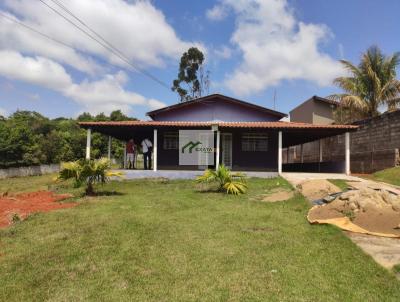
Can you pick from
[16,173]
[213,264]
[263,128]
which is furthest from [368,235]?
[16,173]

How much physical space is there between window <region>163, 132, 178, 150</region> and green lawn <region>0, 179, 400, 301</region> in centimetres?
1047

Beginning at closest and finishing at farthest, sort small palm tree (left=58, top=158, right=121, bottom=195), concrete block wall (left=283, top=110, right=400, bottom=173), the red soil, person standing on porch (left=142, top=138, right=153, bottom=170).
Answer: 1. the red soil
2. small palm tree (left=58, top=158, right=121, bottom=195)
3. concrete block wall (left=283, top=110, right=400, bottom=173)
4. person standing on porch (left=142, top=138, right=153, bottom=170)

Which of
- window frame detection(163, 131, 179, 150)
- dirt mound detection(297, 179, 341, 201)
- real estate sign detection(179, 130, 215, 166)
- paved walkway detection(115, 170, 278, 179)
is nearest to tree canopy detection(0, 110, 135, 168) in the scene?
window frame detection(163, 131, 179, 150)

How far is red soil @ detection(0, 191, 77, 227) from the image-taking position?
29.6 ft

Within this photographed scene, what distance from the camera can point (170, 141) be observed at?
775 inches

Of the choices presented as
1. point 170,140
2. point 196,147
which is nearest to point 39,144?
point 170,140

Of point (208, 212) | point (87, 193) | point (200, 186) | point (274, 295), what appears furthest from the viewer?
point (200, 186)

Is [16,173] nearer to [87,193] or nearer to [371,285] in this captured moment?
[87,193]

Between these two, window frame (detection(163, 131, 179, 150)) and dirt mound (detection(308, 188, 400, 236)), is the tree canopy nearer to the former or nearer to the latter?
window frame (detection(163, 131, 179, 150))

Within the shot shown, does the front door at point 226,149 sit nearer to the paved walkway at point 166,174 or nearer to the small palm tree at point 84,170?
the paved walkway at point 166,174

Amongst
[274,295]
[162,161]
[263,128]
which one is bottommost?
[274,295]

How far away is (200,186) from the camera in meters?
14.4

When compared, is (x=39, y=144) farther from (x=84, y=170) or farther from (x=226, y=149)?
(x=84, y=170)

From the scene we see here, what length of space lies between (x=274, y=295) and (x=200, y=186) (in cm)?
1015
